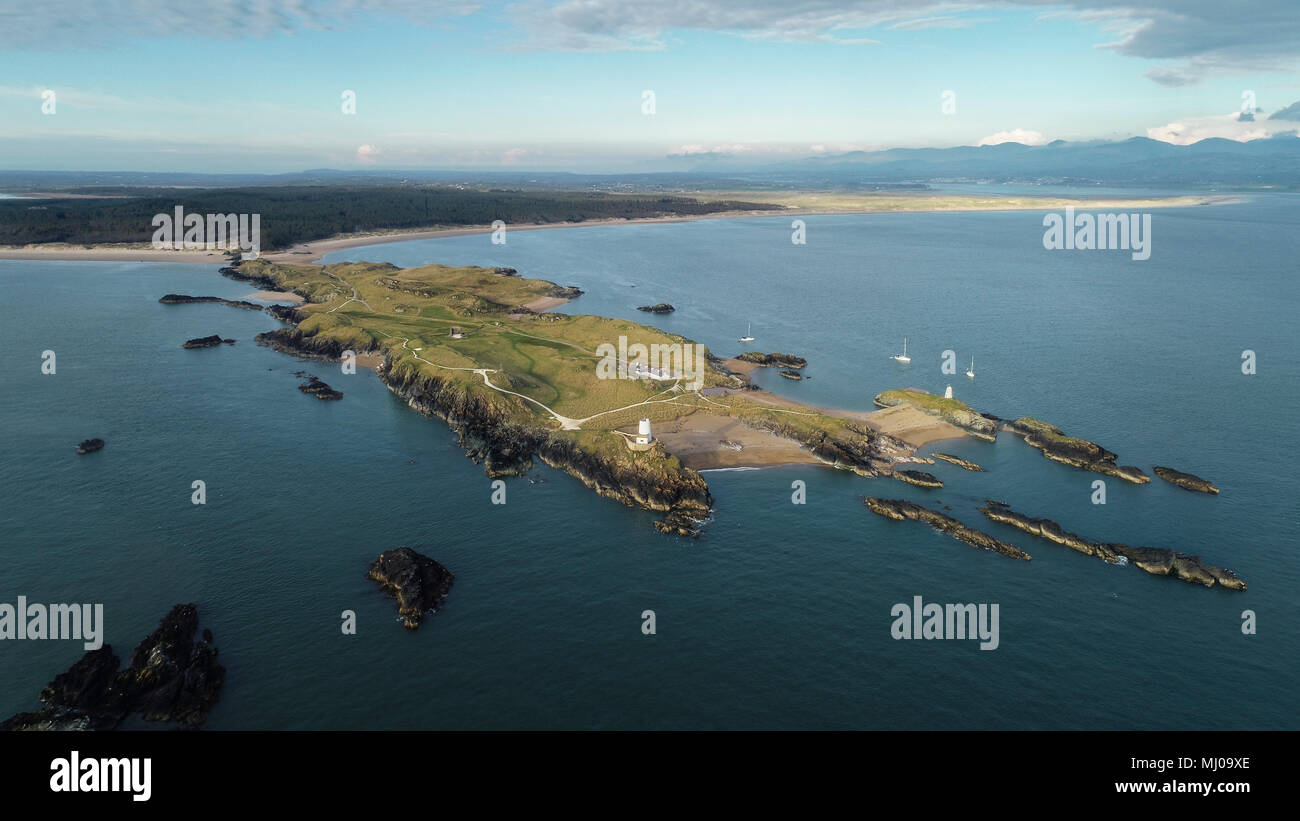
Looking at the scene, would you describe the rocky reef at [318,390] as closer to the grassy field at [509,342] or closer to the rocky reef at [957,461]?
the grassy field at [509,342]

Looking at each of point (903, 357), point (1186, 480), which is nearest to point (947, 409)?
point (1186, 480)

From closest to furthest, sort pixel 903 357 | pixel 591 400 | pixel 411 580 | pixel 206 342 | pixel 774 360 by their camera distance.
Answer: pixel 411 580
pixel 591 400
pixel 774 360
pixel 903 357
pixel 206 342

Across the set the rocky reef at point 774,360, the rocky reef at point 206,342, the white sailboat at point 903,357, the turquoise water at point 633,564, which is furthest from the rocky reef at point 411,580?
the white sailboat at point 903,357

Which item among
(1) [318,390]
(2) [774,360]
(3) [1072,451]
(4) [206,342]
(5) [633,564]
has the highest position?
(4) [206,342]

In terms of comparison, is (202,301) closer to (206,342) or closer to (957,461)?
(206,342)

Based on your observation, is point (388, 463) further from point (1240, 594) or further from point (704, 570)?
point (1240, 594)

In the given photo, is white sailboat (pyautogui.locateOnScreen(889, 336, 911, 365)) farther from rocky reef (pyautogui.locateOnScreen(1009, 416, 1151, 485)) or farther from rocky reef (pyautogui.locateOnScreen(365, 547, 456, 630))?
rocky reef (pyautogui.locateOnScreen(365, 547, 456, 630))
